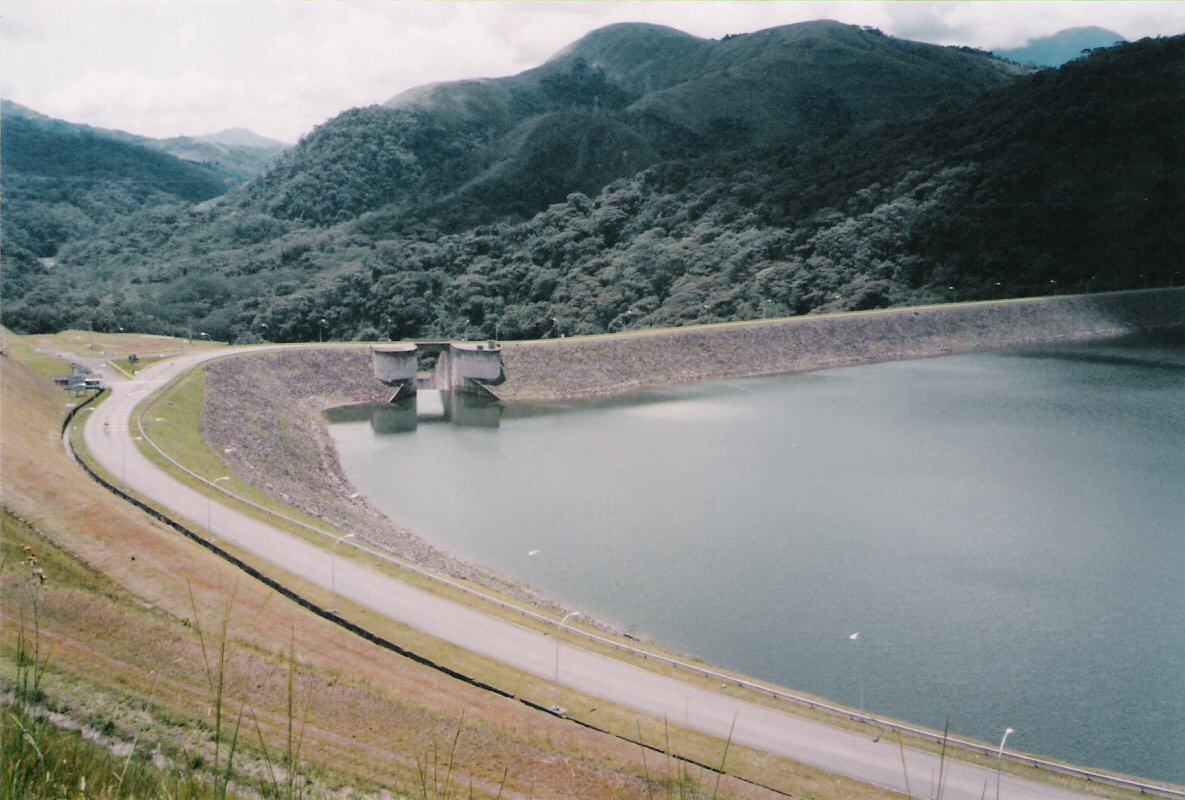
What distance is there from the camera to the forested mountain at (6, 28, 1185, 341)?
9406cm

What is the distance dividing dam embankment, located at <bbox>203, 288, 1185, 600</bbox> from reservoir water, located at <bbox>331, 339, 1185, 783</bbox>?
2.59 m

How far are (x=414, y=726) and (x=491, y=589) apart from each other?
11839mm

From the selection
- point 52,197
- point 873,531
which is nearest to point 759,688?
point 873,531

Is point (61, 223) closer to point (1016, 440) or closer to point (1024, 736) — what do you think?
point (1016, 440)

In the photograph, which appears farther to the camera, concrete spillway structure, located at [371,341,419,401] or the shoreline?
concrete spillway structure, located at [371,341,419,401]

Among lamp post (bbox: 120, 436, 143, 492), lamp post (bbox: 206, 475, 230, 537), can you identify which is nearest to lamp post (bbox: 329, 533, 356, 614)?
lamp post (bbox: 206, 475, 230, 537)

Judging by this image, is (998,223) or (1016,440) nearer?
(1016,440)

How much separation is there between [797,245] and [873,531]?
6951 cm

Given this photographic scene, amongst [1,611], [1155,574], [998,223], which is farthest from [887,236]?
[1,611]

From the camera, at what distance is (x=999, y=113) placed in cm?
11300

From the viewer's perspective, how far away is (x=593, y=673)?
23891 mm

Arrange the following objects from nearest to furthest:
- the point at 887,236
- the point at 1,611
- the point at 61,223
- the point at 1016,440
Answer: the point at 1,611 < the point at 1016,440 < the point at 887,236 < the point at 61,223

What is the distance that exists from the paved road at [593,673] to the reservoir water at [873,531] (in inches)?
118

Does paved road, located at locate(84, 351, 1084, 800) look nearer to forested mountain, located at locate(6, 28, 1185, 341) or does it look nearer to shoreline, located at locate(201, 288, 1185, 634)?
shoreline, located at locate(201, 288, 1185, 634)
